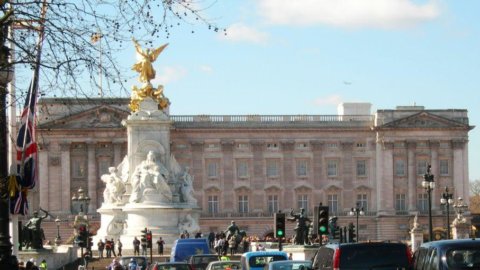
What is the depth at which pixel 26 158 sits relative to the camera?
33.7m

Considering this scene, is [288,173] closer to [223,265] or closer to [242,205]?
[242,205]

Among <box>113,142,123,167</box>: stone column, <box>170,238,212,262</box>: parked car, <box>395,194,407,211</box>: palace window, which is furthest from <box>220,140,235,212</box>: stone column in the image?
<box>170,238,212,262</box>: parked car

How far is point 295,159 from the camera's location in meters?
132

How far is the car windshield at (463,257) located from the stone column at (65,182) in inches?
3991

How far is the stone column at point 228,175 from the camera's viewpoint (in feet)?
429

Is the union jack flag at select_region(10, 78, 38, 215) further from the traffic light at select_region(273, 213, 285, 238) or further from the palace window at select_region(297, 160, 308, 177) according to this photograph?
the palace window at select_region(297, 160, 308, 177)

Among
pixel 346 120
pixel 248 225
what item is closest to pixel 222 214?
pixel 248 225

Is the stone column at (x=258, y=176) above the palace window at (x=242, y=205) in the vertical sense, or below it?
above

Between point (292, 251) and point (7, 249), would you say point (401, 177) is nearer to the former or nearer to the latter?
point (292, 251)

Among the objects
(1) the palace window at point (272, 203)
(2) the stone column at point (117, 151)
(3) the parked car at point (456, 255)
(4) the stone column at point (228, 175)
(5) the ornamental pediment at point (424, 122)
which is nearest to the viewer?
(3) the parked car at point (456, 255)

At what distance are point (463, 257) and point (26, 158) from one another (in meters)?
12.1

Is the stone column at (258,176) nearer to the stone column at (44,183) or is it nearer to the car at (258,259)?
the stone column at (44,183)

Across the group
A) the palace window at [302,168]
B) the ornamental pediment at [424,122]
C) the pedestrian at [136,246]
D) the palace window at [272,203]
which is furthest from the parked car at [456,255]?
the palace window at [302,168]

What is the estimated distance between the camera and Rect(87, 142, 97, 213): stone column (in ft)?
411
